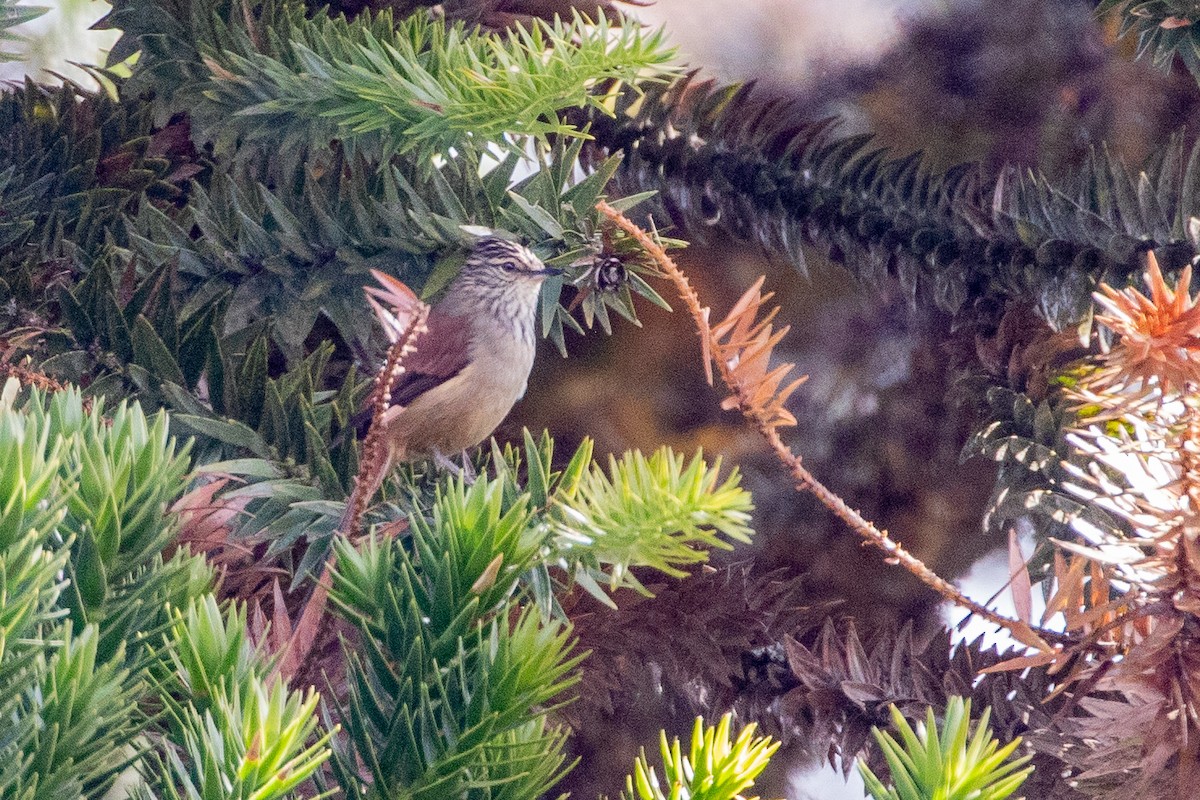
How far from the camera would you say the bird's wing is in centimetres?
50

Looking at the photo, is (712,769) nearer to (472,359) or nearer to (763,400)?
(763,400)

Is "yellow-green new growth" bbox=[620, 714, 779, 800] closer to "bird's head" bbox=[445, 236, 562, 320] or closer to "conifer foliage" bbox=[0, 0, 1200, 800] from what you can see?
"conifer foliage" bbox=[0, 0, 1200, 800]

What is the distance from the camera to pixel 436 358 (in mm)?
515

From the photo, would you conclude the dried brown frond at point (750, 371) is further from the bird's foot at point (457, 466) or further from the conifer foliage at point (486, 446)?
the bird's foot at point (457, 466)

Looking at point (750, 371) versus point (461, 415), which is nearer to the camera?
point (750, 371)

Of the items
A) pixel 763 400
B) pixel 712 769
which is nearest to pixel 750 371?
pixel 763 400

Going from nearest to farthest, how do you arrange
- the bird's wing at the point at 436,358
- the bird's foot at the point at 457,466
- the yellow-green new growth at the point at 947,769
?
the yellow-green new growth at the point at 947,769 < the bird's foot at the point at 457,466 < the bird's wing at the point at 436,358

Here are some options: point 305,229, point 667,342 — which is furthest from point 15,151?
point 667,342

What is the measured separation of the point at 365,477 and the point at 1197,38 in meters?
0.32

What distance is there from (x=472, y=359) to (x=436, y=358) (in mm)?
39

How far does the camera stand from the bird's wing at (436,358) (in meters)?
0.50

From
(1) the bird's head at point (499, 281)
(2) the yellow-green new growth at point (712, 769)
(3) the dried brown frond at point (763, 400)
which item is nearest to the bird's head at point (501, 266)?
(1) the bird's head at point (499, 281)

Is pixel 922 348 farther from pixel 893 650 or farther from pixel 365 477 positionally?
pixel 365 477

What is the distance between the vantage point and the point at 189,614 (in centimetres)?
19
